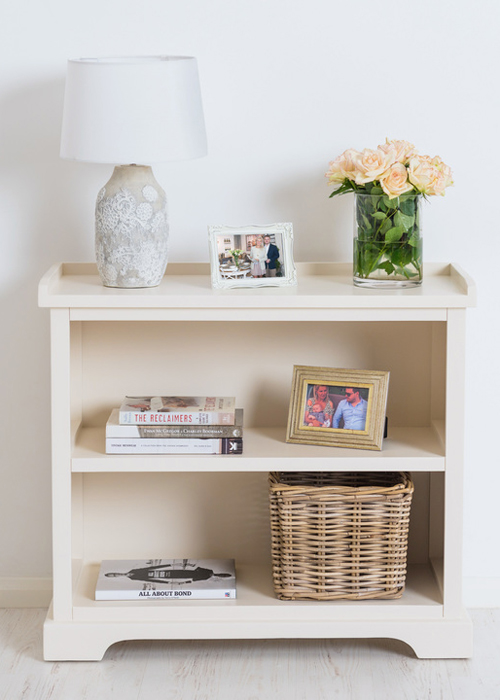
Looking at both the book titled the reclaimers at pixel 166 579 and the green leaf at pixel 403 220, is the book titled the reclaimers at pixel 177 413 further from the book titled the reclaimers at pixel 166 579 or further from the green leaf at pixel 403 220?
the green leaf at pixel 403 220

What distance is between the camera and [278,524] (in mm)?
2029

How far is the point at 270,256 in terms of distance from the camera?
78.6 inches

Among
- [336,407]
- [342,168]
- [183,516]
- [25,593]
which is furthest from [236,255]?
[25,593]

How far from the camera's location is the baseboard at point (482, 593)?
2.29 m

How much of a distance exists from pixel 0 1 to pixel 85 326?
75 cm

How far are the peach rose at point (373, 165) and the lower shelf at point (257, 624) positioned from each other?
0.90 meters

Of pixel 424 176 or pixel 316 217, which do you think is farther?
pixel 316 217

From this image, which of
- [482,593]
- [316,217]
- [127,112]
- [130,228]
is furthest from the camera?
[482,593]

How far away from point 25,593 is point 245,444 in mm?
701

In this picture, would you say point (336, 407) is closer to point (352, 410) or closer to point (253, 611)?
point (352, 410)

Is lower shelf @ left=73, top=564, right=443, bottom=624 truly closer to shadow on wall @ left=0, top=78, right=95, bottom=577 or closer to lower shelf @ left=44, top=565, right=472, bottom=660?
lower shelf @ left=44, top=565, right=472, bottom=660

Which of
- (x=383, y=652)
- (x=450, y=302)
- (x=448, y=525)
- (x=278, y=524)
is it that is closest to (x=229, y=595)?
(x=278, y=524)

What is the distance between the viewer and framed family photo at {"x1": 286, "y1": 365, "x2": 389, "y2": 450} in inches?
78.5

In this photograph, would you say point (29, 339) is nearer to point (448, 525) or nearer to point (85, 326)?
point (85, 326)
